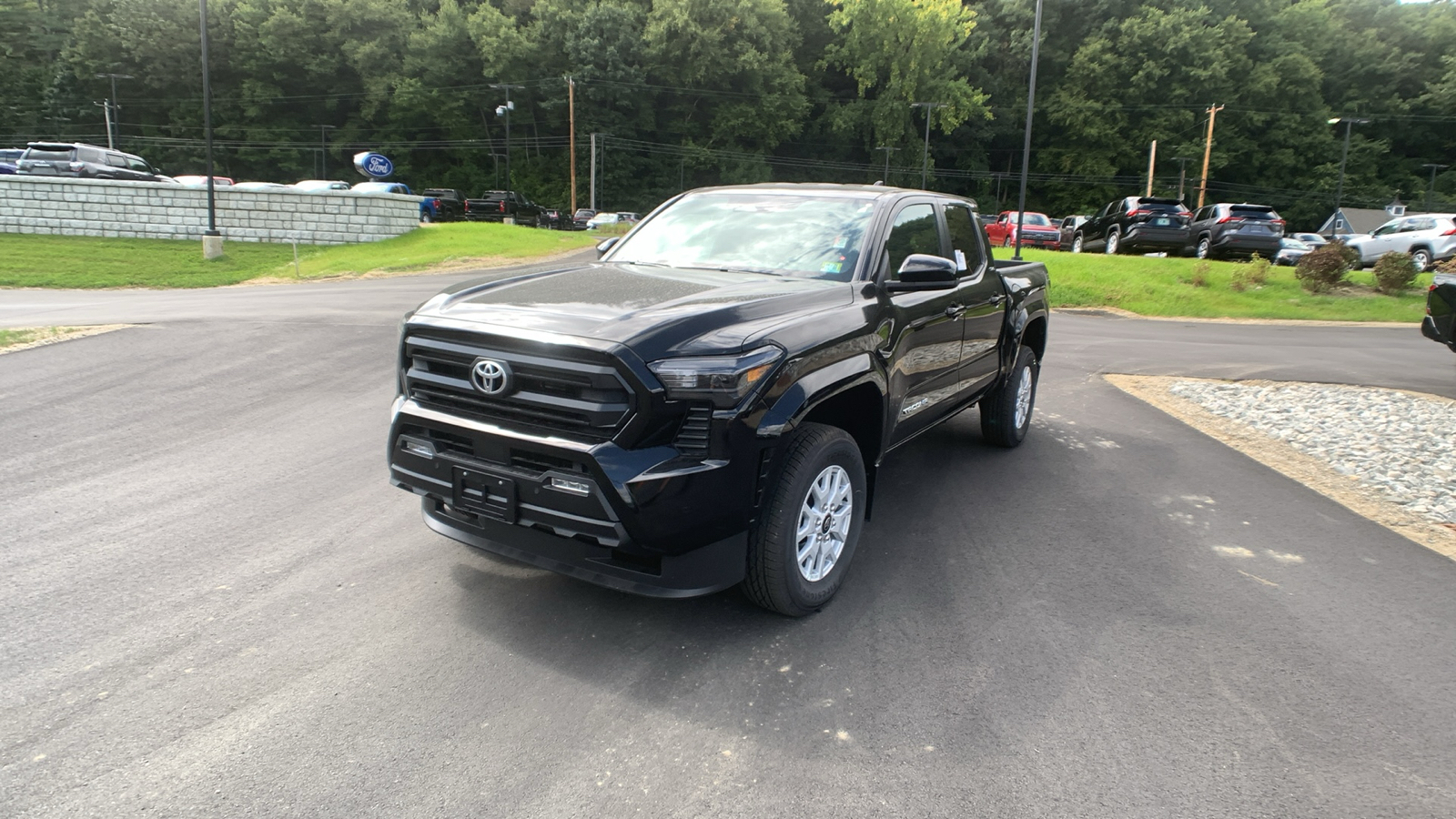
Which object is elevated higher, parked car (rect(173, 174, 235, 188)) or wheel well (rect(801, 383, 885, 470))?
parked car (rect(173, 174, 235, 188))

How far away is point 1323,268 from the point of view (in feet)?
62.7

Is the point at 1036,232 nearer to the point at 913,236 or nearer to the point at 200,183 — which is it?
the point at 200,183

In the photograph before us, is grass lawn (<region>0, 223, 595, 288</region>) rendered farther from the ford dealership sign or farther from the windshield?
the windshield

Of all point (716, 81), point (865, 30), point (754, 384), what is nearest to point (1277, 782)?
point (754, 384)

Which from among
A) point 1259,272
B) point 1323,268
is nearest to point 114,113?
point 1259,272

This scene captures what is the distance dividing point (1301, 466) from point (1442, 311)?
4503 mm

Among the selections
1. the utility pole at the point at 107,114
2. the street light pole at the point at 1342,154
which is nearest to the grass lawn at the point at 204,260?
the utility pole at the point at 107,114

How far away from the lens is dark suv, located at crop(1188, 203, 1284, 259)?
23.8 metres

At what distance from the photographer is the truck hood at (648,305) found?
338cm

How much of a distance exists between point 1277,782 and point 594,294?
3.07 metres

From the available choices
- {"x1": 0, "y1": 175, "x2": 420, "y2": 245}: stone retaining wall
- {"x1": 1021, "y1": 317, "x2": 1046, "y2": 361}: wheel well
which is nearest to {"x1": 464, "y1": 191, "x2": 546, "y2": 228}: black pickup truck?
{"x1": 0, "y1": 175, "x2": 420, "y2": 245}: stone retaining wall

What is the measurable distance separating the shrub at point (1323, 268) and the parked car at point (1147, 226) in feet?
17.1

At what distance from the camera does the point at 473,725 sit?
302cm

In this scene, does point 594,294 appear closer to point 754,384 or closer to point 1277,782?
point 754,384
